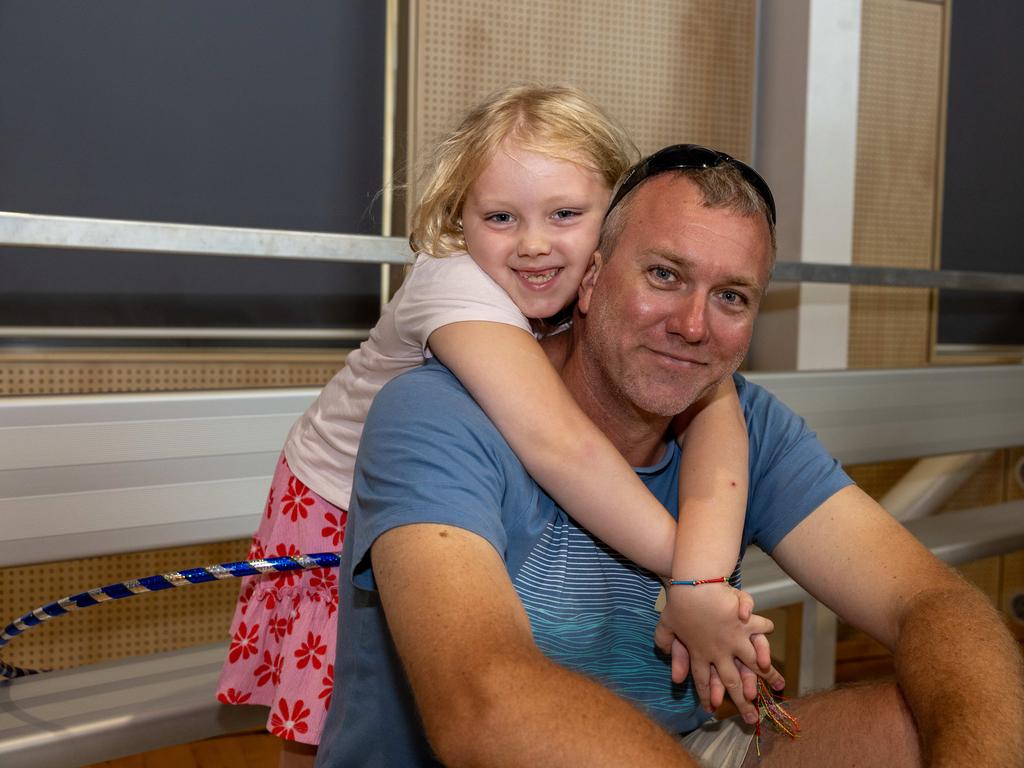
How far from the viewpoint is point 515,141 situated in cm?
173

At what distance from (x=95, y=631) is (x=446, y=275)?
7.84 feet

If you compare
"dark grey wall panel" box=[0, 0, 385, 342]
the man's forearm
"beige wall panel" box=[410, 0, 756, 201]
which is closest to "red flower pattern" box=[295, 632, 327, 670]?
the man's forearm

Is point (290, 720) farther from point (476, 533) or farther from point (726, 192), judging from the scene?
point (726, 192)

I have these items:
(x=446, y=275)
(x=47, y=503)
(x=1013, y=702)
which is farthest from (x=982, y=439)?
(x=47, y=503)

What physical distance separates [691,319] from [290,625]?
0.99 m

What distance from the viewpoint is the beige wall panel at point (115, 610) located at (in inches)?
127

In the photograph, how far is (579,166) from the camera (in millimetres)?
1725

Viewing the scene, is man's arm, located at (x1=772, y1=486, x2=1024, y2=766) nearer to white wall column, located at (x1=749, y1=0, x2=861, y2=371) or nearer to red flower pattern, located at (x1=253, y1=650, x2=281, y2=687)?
red flower pattern, located at (x1=253, y1=650, x2=281, y2=687)

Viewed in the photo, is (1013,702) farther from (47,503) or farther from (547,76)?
(547,76)

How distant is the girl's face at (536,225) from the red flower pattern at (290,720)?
2.73 ft

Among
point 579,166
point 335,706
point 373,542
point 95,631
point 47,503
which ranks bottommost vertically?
point 95,631

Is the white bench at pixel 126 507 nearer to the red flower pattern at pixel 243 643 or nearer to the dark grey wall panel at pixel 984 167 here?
the red flower pattern at pixel 243 643

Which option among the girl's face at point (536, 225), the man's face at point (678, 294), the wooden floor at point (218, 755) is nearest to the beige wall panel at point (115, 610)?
the wooden floor at point (218, 755)

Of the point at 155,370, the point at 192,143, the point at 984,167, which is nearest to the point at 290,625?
the point at 155,370
